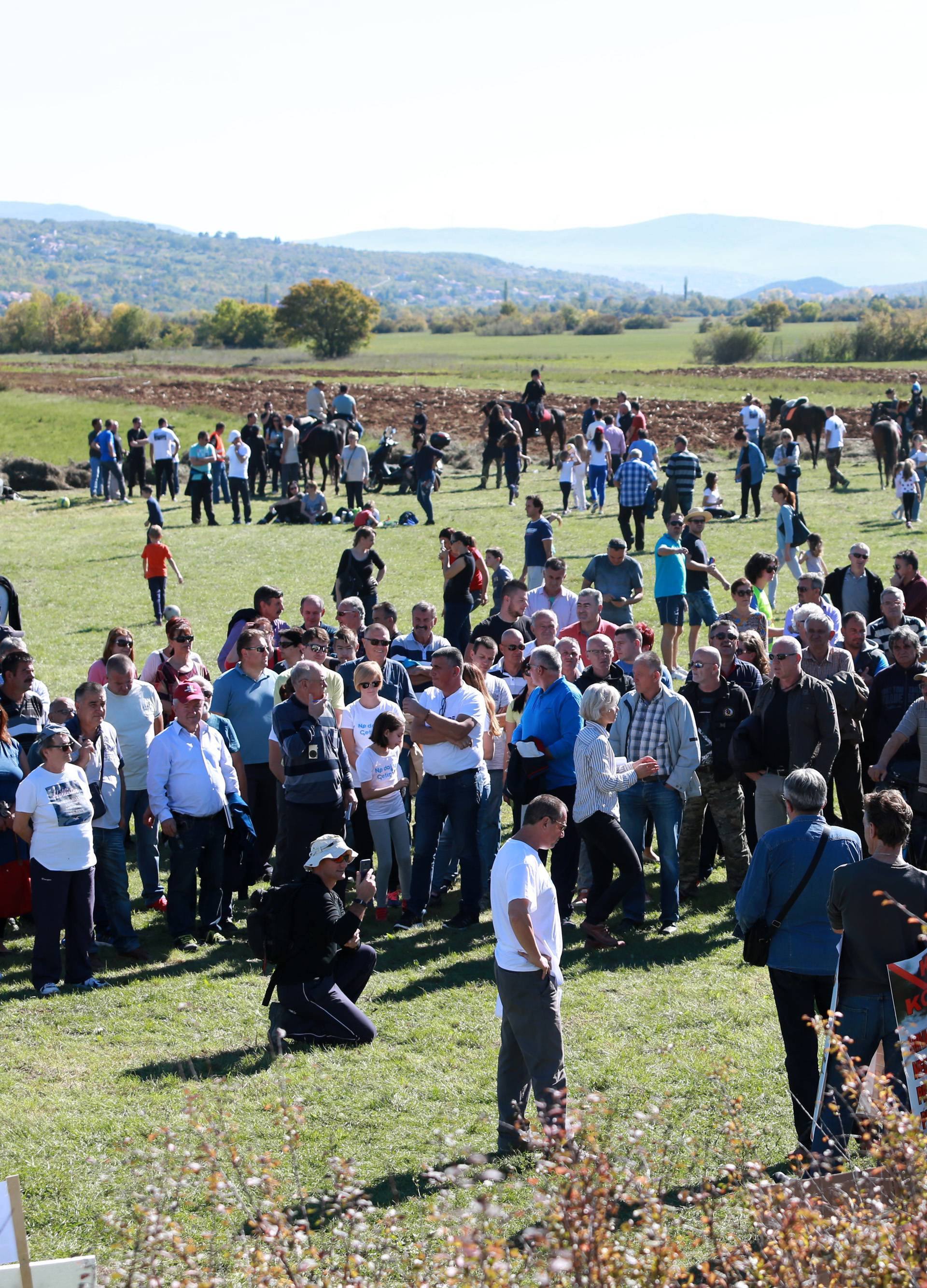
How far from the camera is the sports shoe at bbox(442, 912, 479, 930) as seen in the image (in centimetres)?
890

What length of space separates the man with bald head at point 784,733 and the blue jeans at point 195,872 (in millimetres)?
3529

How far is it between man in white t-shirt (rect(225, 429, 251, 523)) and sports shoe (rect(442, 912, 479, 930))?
1754 cm

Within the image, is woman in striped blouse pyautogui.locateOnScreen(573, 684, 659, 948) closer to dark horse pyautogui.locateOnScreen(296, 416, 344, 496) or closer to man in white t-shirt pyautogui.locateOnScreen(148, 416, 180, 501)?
man in white t-shirt pyautogui.locateOnScreen(148, 416, 180, 501)

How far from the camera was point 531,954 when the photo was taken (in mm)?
5844

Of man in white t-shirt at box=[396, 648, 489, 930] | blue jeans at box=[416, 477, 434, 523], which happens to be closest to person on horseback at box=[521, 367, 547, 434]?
blue jeans at box=[416, 477, 434, 523]

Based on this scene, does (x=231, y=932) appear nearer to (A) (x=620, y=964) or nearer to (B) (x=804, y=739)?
(A) (x=620, y=964)

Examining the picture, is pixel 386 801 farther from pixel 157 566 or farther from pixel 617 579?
pixel 157 566

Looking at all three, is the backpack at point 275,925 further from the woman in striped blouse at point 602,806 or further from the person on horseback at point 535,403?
the person on horseback at point 535,403

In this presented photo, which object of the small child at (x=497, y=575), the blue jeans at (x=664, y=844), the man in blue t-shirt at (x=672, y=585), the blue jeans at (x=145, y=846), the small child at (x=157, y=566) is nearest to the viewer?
the blue jeans at (x=664, y=844)

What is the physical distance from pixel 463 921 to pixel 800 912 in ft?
11.4

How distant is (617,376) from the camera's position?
6241 centimetres

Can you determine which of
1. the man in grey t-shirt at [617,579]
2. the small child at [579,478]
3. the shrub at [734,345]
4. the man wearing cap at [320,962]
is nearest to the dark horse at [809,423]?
the small child at [579,478]

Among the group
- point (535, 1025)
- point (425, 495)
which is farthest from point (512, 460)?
point (535, 1025)

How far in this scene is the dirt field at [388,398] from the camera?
37281 mm
